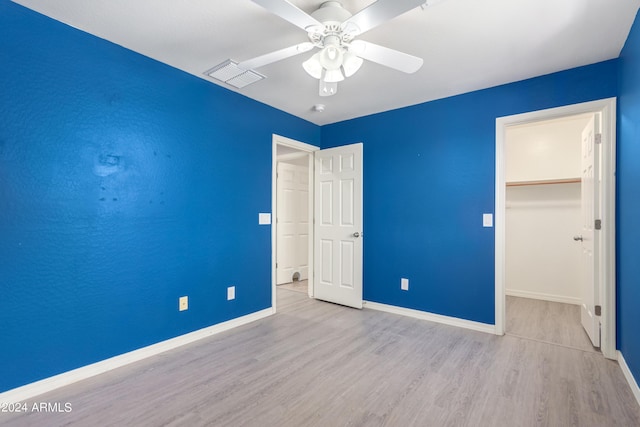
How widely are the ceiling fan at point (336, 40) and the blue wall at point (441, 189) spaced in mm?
1577

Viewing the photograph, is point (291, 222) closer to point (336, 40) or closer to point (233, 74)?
point (233, 74)

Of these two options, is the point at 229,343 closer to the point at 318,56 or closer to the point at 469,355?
the point at 469,355

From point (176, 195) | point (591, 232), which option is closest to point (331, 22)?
point (176, 195)

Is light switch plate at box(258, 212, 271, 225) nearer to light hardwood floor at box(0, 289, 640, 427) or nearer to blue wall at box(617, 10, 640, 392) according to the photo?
light hardwood floor at box(0, 289, 640, 427)

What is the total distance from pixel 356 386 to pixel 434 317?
1.63 metres

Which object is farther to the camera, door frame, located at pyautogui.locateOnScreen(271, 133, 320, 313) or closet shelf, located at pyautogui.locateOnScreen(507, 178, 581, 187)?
closet shelf, located at pyautogui.locateOnScreen(507, 178, 581, 187)

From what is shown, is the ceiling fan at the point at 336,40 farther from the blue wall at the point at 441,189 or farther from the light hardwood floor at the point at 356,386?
the light hardwood floor at the point at 356,386

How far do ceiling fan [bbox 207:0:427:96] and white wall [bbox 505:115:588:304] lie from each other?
3.18 m

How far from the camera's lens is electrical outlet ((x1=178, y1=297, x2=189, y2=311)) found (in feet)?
8.70

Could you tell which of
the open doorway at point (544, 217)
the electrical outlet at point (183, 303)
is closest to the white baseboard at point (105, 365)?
the electrical outlet at point (183, 303)

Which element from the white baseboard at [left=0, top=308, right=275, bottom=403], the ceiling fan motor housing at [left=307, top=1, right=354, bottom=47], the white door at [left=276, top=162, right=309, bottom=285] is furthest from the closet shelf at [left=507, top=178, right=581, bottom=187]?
the white baseboard at [left=0, top=308, right=275, bottom=403]

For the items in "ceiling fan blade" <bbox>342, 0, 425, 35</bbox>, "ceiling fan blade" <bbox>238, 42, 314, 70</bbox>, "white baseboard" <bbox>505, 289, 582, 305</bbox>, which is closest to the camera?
"ceiling fan blade" <bbox>342, 0, 425, 35</bbox>

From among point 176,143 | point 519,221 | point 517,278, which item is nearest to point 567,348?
point 517,278

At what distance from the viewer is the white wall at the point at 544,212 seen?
3910 mm
